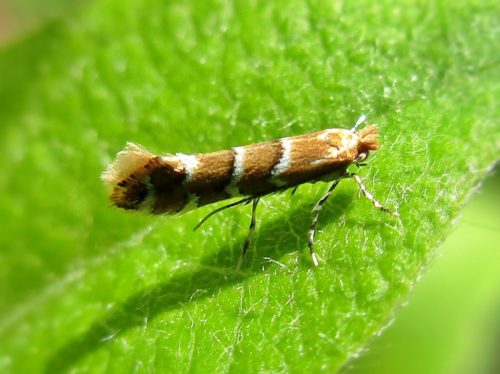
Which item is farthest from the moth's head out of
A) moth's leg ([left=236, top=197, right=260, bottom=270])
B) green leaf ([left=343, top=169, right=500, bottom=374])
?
green leaf ([left=343, top=169, right=500, bottom=374])

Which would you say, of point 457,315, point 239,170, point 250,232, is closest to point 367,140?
point 239,170

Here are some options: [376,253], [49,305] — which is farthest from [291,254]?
[49,305]

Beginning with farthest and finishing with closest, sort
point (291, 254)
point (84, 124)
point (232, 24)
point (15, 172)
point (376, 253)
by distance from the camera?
point (15, 172) → point (84, 124) → point (232, 24) → point (291, 254) → point (376, 253)

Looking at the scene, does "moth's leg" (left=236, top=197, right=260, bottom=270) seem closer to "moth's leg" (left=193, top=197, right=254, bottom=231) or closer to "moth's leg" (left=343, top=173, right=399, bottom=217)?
"moth's leg" (left=193, top=197, right=254, bottom=231)

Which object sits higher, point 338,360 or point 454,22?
point 454,22

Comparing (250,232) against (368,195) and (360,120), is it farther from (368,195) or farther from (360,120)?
→ (360,120)

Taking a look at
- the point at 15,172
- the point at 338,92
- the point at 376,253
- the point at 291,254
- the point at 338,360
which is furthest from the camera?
the point at 15,172

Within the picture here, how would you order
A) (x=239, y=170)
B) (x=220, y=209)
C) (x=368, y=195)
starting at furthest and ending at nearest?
(x=220, y=209) < (x=239, y=170) < (x=368, y=195)

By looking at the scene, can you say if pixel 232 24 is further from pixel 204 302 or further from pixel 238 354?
pixel 238 354
